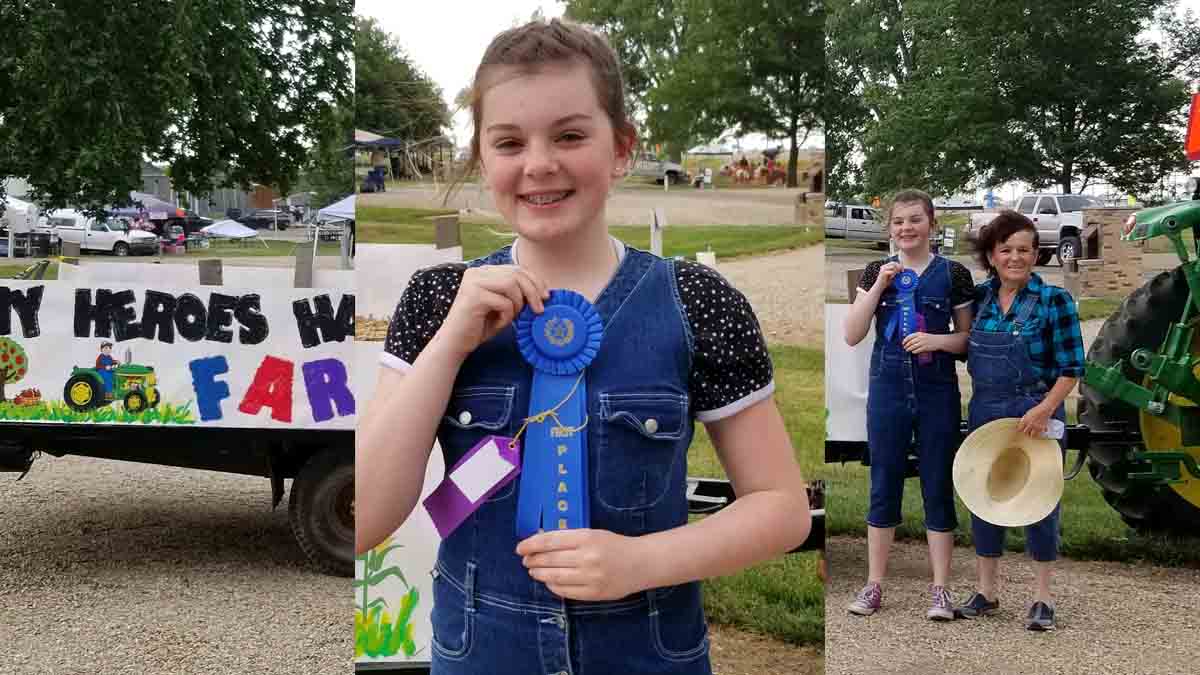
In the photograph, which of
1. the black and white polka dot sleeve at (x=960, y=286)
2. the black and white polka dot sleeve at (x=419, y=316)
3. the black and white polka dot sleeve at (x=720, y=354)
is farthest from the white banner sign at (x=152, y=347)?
the black and white polka dot sleeve at (x=720, y=354)

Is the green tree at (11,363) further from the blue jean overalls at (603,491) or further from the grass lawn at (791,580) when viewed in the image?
the blue jean overalls at (603,491)

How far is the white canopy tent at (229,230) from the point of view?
389 centimetres

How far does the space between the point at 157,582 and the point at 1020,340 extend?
315cm

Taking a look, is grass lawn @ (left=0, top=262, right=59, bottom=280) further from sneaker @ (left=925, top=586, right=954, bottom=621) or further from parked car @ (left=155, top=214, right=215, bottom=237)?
sneaker @ (left=925, top=586, right=954, bottom=621)

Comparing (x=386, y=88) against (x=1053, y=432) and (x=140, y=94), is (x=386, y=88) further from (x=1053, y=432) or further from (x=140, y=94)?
(x=140, y=94)

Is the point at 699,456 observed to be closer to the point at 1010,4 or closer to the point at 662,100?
the point at 662,100

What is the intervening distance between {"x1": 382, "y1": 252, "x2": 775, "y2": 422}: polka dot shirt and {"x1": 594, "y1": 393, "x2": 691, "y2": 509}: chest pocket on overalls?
0.04m

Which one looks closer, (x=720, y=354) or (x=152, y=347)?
(x=720, y=354)

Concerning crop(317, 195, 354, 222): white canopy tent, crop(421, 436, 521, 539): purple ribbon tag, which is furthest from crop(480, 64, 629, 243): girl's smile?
crop(317, 195, 354, 222): white canopy tent

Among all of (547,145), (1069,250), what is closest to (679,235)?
(547,145)

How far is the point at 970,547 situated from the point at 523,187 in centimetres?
339

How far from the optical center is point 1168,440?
3781 millimetres

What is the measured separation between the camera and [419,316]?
114 centimetres

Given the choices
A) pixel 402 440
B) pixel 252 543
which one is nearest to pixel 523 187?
pixel 402 440
